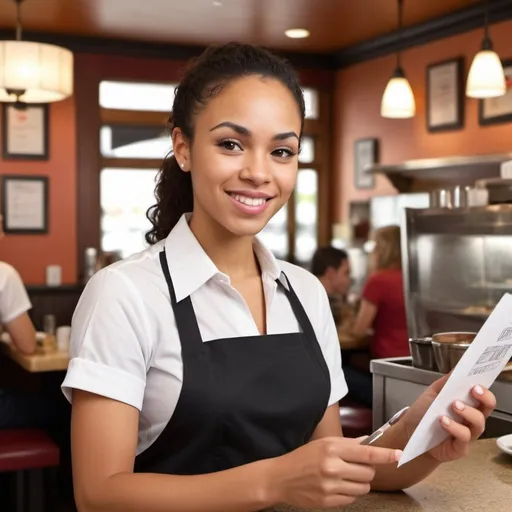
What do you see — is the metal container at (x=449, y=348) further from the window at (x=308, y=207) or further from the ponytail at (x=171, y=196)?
the window at (x=308, y=207)

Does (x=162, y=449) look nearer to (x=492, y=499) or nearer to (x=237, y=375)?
(x=237, y=375)

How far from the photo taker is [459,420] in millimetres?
1431

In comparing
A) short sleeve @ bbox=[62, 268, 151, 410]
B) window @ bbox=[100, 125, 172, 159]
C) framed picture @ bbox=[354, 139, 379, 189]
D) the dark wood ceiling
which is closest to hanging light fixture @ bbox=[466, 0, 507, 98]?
the dark wood ceiling

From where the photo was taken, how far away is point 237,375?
1503 mm

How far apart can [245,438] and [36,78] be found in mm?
3364

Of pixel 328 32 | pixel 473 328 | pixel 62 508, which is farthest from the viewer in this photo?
pixel 328 32

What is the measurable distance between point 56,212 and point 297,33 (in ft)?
8.18

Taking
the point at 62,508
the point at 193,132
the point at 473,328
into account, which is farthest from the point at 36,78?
the point at 193,132

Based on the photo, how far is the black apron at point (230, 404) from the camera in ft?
4.81

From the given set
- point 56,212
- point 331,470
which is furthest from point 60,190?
point 331,470

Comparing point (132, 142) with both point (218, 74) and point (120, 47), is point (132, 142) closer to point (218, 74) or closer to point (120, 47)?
point (120, 47)

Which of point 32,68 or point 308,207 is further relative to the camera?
point 308,207

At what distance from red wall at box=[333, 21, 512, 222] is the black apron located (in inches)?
181

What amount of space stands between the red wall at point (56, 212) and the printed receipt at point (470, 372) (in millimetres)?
6014
